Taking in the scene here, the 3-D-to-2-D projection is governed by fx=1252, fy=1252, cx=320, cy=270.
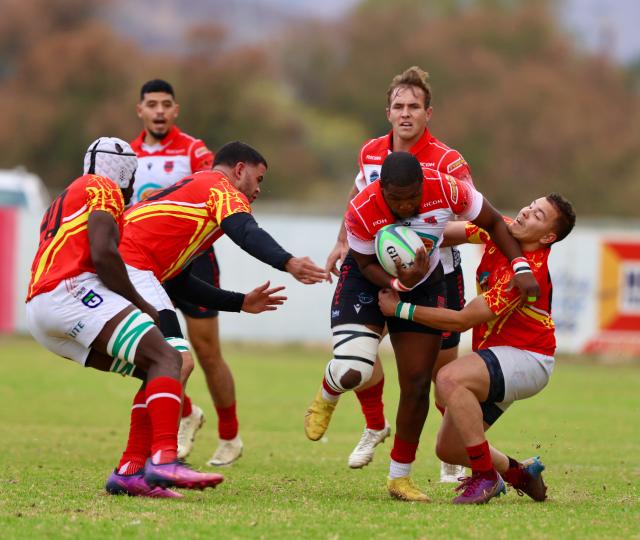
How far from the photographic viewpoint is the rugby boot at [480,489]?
7.95m

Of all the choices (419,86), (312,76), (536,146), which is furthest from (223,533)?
(312,76)

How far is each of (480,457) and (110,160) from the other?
306 centimetres

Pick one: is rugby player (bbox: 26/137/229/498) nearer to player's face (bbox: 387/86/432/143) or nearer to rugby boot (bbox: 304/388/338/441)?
rugby boot (bbox: 304/388/338/441)

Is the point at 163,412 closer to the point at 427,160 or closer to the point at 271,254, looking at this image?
the point at 271,254

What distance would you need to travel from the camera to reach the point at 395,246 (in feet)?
26.1

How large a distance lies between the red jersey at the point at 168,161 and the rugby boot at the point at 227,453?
2.47 meters

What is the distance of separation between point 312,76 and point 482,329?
86.0 metres

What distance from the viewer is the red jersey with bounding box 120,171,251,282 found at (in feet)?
27.1

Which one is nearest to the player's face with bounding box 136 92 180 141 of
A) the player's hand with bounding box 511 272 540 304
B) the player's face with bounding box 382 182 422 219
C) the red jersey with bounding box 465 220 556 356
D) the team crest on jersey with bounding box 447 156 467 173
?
the team crest on jersey with bounding box 447 156 467 173

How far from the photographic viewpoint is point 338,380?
8430 mm

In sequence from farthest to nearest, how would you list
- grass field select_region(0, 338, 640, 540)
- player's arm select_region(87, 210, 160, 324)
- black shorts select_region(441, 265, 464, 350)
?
black shorts select_region(441, 265, 464, 350) → player's arm select_region(87, 210, 160, 324) → grass field select_region(0, 338, 640, 540)

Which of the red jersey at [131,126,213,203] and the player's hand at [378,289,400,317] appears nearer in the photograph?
the player's hand at [378,289,400,317]

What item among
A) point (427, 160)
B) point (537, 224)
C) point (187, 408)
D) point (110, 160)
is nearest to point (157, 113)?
point (187, 408)

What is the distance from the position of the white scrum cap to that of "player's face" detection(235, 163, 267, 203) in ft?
2.61
